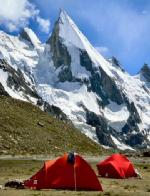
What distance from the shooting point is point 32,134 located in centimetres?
10312

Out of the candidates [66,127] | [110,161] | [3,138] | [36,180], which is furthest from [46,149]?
[36,180]

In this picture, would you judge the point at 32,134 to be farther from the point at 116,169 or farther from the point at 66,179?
the point at 66,179

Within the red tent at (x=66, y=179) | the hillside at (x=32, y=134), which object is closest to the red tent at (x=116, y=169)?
the red tent at (x=66, y=179)

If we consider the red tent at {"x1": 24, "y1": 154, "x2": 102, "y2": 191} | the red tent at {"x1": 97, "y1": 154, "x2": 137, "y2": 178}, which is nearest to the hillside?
the red tent at {"x1": 97, "y1": 154, "x2": 137, "y2": 178}

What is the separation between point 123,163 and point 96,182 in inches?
499

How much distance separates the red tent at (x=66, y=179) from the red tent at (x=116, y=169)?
1134 centimetres

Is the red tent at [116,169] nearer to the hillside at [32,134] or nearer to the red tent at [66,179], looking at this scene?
the red tent at [66,179]

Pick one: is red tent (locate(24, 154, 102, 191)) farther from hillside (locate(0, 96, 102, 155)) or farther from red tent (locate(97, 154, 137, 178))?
hillside (locate(0, 96, 102, 155))

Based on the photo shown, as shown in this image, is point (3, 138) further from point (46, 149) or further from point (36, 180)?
point (36, 180)

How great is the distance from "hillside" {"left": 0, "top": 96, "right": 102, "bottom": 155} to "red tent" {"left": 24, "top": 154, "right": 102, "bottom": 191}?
51.2 metres

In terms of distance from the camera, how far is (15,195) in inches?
1300

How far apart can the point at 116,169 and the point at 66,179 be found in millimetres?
12003

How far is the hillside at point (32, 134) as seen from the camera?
312 ft

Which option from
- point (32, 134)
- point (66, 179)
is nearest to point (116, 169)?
point (66, 179)
